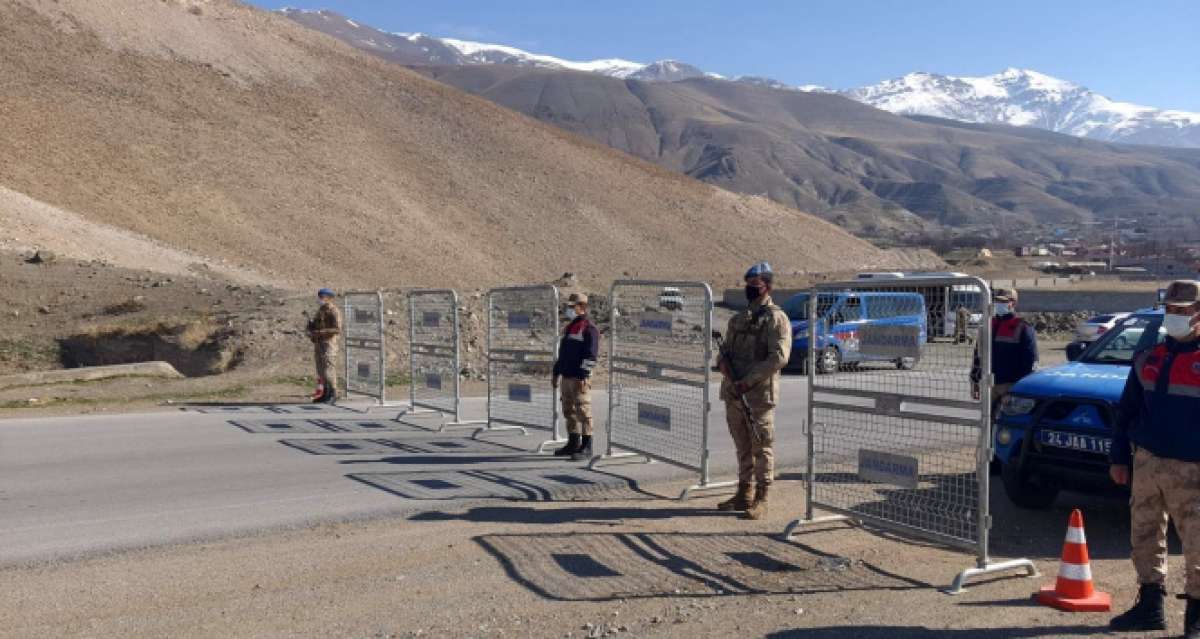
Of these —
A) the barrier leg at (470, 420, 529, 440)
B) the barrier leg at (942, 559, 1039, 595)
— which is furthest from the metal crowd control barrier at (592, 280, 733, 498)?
the barrier leg at (942, 559, 1039, 595)

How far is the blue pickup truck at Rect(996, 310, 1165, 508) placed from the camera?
8469 millimetres

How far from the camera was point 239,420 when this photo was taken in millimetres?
15695

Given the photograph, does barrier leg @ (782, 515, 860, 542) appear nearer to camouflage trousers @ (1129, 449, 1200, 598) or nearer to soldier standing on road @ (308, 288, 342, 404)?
camouflage trousers @ (1129, 449, 1200, 598)

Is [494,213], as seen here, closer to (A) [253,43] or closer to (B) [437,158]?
(B) [437,158]

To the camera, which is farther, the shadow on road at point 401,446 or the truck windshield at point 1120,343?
the shadow on road at point 401,446

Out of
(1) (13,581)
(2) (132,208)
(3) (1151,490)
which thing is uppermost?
(2) (132,208)

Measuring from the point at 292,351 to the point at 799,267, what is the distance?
209 ft

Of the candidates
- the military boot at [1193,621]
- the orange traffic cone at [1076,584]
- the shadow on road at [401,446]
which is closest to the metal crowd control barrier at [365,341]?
the shadow on road at [401,446]

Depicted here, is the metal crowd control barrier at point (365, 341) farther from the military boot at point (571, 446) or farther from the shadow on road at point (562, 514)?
the shadow on road at point (562, 514)

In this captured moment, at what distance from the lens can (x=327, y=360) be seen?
1816 cm

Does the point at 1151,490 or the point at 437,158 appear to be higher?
the point at 437,158

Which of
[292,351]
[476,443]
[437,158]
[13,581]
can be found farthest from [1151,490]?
[437,158]

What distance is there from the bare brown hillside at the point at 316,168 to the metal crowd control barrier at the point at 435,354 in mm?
35395

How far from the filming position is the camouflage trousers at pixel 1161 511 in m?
5.91
